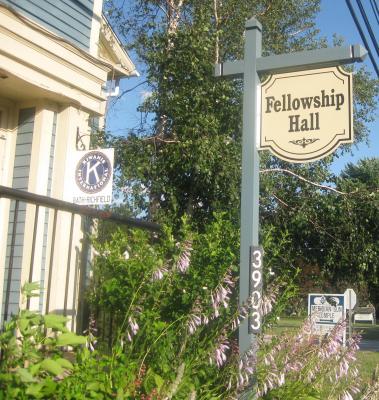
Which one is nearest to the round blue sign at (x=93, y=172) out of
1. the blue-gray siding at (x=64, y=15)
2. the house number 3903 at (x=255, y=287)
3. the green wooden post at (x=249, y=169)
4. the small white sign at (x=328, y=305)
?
the blue-gray siding at (x=64, y=15)

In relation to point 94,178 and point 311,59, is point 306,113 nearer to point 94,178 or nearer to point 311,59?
point 311,59

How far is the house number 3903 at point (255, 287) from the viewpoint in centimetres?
373

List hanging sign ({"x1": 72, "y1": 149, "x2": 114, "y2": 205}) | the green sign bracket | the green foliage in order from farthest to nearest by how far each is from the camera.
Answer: hanging sign ({"x1": 72, "y1": 149, "x2": 114, "y2": 205}), the green sign bracket, the green foliage

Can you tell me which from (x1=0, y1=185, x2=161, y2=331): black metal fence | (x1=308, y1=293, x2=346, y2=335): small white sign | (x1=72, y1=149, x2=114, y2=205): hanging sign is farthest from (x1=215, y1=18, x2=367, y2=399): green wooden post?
(x1=308, y1=293, x2=346, y2=335): small white sign

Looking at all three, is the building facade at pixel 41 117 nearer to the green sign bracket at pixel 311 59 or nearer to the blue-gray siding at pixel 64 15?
the blue-gray siding at pixel 64 15

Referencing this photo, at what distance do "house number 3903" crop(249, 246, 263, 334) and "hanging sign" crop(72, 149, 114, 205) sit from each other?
2551 millimetres

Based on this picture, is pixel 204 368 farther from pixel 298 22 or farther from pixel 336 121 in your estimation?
pixel 298 22

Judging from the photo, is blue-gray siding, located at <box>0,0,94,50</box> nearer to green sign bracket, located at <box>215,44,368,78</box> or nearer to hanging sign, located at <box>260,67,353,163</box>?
green sign bracket, located at <box>215,44,368,78</box>

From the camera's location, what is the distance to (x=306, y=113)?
13.1 ft

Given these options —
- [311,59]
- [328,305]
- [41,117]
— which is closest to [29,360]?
[311,59]

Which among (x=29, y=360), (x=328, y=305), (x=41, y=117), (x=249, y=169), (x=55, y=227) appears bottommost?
(x=29, y=360)

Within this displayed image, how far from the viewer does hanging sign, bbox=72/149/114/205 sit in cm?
604

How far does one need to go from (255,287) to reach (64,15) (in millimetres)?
4230

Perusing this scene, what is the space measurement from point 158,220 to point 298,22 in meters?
8.16
